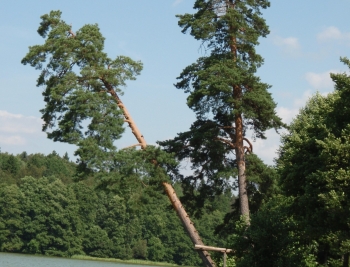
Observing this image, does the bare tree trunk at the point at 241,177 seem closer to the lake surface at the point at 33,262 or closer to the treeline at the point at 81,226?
the lake surface at the point at 33,262

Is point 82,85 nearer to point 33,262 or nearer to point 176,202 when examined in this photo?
point 176,202

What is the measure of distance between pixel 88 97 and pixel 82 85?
1367 millimetres

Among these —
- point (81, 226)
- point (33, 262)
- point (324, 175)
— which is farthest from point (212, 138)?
point (81, 226)

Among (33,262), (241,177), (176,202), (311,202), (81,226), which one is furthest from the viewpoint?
(81,226)

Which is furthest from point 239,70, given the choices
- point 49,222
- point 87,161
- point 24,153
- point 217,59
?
point 24,153

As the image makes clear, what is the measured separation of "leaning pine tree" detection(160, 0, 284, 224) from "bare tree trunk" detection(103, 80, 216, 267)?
4.22 ft

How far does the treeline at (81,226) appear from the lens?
254 ft

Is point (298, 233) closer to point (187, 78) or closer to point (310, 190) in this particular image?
point (310, 190)

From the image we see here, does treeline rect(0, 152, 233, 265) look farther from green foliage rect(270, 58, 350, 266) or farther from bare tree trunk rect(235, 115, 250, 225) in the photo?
green foliage rect(270, 58, 350, 266)

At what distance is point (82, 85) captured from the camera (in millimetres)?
27094

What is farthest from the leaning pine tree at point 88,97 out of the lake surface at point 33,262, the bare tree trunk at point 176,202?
the lake surface at point 33,262

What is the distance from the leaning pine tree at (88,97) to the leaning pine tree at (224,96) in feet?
6.11

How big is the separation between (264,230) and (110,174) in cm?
707

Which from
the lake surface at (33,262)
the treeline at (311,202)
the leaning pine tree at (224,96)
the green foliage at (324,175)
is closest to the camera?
the green foliage at (324,175)
